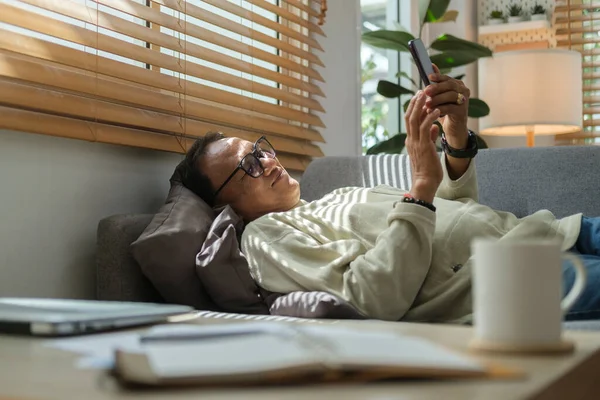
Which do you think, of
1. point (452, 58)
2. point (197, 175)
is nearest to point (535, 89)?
point (452, 58)

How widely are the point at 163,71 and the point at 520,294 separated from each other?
1.55 metres

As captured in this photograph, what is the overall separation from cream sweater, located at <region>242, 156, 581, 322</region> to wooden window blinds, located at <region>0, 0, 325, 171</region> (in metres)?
0.43

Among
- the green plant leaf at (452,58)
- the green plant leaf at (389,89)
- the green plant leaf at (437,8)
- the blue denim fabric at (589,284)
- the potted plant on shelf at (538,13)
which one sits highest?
the potted plant on shelf at (538,13)

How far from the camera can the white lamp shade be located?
3.28m

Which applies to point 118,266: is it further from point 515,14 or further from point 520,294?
point 515,14

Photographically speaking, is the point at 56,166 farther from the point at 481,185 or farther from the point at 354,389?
the point at 354,389

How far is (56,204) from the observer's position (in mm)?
1701

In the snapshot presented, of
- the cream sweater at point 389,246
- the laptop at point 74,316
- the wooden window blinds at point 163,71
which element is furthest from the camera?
the wooden window blinds at point 163,71

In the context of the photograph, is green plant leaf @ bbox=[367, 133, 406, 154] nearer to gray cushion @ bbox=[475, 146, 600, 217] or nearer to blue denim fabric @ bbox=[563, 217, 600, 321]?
gray cushion @ bbox=[475, 146, 600, 217]

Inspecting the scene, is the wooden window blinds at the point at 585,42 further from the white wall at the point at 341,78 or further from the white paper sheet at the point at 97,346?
the white paper sheet at the point at 97,346

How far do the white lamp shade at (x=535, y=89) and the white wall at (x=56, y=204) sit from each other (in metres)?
1.89

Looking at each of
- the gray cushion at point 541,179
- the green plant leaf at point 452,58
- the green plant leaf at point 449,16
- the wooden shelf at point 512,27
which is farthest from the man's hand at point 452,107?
the wooden shelf at point 512,27

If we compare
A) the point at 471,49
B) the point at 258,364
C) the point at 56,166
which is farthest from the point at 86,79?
the point at 471,49

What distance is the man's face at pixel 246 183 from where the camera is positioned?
1.94 meters
